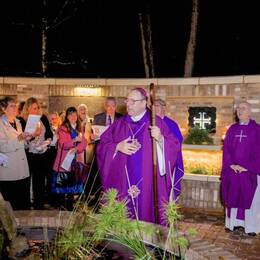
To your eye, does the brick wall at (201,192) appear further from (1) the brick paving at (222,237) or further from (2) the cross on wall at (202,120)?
(2) the cross on wall at (202,120)

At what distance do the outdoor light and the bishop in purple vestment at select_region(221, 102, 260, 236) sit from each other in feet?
12.9

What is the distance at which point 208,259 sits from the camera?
3697 millimetres

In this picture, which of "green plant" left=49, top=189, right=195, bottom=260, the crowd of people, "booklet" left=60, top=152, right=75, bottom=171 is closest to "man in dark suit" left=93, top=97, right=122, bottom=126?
the crowd of people

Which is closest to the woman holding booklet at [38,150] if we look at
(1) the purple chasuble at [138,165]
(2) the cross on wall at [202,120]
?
(1) the purple chasuble at [138,165]

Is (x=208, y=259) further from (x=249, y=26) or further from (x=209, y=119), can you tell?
(x=249, y=26)

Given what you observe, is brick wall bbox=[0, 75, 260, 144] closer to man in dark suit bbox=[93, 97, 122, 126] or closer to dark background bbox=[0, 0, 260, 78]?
man in dark suit bbox=[93, 97, 122, 126]

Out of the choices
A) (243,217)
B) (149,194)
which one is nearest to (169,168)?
(149,194)

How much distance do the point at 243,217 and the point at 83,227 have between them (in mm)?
3673

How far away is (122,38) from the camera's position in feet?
59.7

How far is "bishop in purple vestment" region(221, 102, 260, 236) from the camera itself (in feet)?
22.8

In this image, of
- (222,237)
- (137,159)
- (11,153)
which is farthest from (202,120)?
(137,159)

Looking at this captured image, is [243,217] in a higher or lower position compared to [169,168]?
lower

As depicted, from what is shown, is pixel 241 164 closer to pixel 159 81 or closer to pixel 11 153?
pixel 159 81

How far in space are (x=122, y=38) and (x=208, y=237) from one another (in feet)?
41.6
